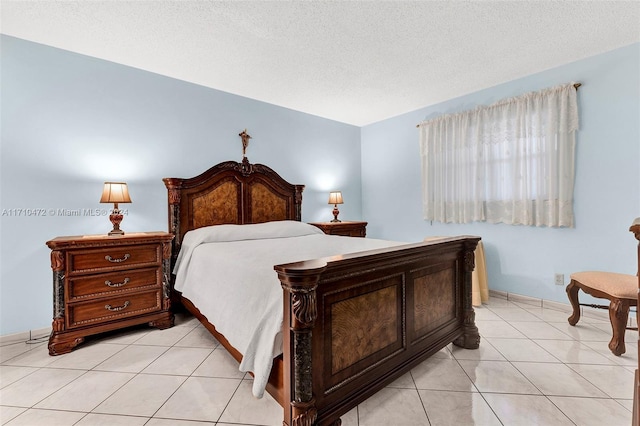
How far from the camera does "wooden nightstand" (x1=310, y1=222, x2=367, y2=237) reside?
3.88m

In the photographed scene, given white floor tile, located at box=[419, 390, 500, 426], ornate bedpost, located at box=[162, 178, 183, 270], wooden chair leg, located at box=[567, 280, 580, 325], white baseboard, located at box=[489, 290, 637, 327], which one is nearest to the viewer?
white floor tile, located at box=[419, 390, 500, 426]

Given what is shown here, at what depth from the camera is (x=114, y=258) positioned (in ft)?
7.78

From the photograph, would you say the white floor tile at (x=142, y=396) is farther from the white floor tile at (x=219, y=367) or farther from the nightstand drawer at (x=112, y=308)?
the nightstand drawer at (x=112, y=308)

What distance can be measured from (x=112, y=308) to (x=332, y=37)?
290cm

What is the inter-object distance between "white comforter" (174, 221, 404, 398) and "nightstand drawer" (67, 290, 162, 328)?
11.0 inches

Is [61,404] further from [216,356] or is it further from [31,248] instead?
[31,248]

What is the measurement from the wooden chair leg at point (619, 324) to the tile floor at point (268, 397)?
0.07 m

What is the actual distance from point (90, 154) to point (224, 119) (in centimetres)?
141

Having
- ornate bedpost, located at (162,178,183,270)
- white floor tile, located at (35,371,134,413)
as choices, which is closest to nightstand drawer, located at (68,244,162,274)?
ornate bedpost, located at (162,178,183,270)

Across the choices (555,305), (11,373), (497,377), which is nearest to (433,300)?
(497,377)

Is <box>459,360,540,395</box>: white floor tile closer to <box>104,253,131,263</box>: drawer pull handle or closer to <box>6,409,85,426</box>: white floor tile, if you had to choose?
<box>6,409,85,426</box>: white floor tile

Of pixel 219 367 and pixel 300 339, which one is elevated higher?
pixel 300 339

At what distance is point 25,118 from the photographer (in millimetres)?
2393

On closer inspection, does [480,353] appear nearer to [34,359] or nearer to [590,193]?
[590,193]
